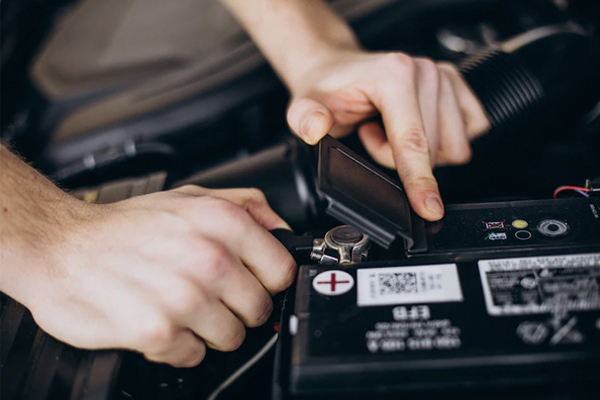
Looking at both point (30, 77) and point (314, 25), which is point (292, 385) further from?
point (30, 77)

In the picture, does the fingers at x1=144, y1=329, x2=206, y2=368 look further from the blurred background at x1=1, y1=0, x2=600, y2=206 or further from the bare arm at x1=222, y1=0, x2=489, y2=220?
the blurred background at x1=1, y1=0, x2=600, y2=206

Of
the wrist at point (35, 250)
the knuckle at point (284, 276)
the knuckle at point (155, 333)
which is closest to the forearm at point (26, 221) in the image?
the wrist at point (35, 250)

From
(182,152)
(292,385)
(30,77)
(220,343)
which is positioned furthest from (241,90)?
(292,385)

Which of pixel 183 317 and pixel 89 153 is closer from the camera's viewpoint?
pixel 183 317

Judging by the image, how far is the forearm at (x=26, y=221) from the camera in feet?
2.01

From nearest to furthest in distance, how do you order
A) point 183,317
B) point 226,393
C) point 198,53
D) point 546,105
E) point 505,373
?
1. point 505,373
2. point 183,317
3. point 226,393
4. point 546,105
5. point 198,53

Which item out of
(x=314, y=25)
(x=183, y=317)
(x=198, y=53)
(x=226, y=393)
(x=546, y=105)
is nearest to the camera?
(x=183, y=317)

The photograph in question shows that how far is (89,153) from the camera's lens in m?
1.15

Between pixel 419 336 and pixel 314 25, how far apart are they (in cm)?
73

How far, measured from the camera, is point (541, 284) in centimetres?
53

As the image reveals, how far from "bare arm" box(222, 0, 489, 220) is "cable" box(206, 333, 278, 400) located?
26cm

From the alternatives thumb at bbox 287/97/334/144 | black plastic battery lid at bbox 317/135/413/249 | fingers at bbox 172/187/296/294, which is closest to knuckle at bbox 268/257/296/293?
fingers at bbox 172/187/296/294

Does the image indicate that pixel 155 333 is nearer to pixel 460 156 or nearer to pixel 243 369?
pixel 243 369

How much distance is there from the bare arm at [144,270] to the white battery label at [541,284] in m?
0.23
